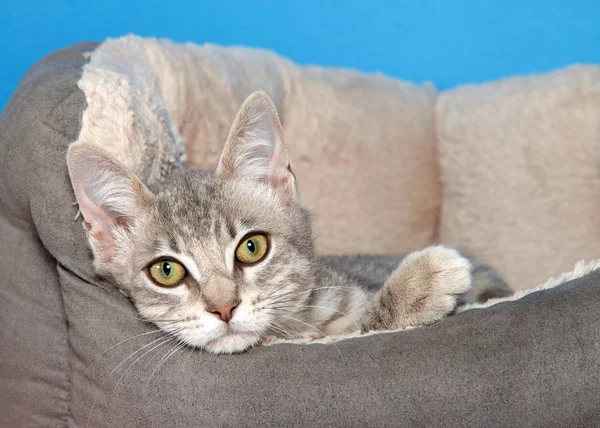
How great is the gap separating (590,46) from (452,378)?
2.24m

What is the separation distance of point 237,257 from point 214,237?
64 mm

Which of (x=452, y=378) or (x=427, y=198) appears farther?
(x=427, y=198)

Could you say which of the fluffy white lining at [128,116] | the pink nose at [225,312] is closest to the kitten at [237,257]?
the pink nose at [225,312]

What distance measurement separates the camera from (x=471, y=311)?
132 cm

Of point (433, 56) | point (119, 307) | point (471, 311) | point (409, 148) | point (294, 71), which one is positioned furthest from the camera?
point (433, 56)

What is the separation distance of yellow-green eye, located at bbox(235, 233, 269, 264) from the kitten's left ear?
0.19 metres

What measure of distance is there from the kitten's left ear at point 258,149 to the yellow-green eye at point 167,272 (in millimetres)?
267

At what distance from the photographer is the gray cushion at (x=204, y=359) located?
1.20 metres

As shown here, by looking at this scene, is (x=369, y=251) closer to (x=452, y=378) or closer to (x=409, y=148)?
(x=409, y=148)

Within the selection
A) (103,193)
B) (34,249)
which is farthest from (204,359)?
(34,249)

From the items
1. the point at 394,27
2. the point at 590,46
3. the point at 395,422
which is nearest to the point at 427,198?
the point at 394,27

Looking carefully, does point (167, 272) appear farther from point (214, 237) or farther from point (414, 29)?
point (414, 29)

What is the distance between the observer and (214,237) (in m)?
1.38

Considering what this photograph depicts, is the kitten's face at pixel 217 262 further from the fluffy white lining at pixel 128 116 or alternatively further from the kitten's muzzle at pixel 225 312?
the fluffy white lining at pixel 128 116
